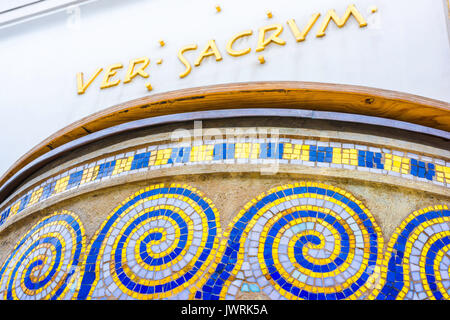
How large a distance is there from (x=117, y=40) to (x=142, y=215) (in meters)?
1.73

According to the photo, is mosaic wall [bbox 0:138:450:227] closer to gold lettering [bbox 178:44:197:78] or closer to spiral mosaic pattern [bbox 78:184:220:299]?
spiral mosaic pattern [bbox 78:184:220:299]

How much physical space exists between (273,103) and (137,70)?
1185mm

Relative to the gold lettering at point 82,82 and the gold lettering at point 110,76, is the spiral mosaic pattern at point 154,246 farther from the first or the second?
the gold lettering at point 82,82

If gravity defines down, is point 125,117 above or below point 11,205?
above

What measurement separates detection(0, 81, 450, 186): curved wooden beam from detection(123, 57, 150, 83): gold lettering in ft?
1.06

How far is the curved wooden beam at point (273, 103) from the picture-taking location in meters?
2.89

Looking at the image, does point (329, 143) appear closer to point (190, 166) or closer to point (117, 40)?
point (190, 166)

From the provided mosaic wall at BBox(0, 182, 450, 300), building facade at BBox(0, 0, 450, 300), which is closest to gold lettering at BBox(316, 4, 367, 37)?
building facade at BBox(0, 0, 450, 300)

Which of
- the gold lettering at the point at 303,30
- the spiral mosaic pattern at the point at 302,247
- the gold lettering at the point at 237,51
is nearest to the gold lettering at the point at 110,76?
the gold lettering at the point at 237,51

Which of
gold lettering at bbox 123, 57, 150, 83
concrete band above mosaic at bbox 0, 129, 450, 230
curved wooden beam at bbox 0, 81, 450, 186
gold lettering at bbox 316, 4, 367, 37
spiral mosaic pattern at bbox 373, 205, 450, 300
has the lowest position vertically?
spiral mosaic pattern at bbox 373, 205, 450, 300

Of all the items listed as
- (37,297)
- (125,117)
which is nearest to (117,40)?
(125,117)

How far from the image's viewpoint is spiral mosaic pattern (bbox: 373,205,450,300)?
8.04 feet

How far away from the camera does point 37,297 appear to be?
2.88 metres

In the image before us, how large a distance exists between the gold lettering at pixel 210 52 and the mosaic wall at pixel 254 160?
2.15 ft
